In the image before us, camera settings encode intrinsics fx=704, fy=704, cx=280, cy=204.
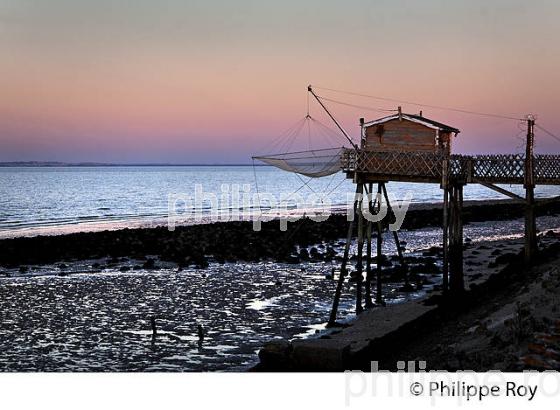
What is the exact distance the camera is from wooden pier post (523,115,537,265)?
19994 millimetres

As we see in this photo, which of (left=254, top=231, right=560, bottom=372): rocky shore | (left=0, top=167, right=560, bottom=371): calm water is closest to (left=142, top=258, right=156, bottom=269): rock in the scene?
(left=0, top=167, right=560, bottom=371): calm water

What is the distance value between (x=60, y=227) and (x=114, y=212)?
51.8 feet

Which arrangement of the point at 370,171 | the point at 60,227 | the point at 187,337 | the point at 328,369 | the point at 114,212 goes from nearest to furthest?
the point at 328,369 < the point at 187,337 < the point at 370,171 < the point at 60,227 < the point at 114,212

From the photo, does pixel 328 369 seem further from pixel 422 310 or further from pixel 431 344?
pixel 422 310

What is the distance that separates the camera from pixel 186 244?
36812 millimetres

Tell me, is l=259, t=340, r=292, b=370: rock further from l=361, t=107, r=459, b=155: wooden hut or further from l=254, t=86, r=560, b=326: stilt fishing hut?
l=361, t=107, r=459, b=155: wooden hut

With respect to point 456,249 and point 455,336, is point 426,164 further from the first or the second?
point 455,336

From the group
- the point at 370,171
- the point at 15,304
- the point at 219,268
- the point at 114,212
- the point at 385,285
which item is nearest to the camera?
the point at 370,171

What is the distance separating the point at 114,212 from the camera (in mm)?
66938

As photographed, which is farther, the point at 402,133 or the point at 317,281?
the point at 317,281

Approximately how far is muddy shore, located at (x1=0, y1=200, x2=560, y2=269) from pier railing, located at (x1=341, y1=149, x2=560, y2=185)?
41.8 feet

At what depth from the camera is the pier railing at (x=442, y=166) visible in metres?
18.7

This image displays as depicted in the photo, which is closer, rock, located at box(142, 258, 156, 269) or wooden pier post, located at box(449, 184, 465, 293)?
wooden pier post, located at box(449, 184, 465, 293)
